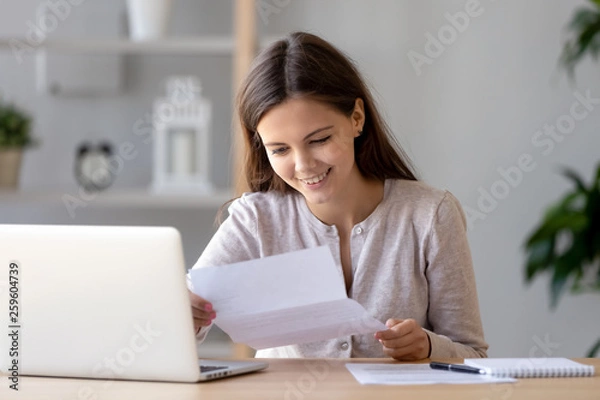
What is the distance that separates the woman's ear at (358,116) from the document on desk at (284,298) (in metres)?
0.47

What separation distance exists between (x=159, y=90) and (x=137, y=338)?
223 centimetres

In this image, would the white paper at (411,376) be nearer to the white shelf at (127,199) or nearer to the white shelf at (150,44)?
the white shelf at (127,199)

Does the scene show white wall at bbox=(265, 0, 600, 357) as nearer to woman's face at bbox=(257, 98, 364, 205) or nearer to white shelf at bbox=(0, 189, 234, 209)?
white shelf at bbox=(0, 189, 234, 209)

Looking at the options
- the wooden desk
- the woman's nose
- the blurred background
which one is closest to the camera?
the wooden desk

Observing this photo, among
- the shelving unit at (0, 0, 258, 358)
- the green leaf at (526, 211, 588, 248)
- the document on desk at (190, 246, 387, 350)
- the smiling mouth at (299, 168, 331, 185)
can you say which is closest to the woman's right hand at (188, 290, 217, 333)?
the document on desk at (190, 246, 387, 350)

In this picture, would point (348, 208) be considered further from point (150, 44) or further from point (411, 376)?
point (150, 44)

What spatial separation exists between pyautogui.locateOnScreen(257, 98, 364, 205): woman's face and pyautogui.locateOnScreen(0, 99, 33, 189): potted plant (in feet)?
5.94

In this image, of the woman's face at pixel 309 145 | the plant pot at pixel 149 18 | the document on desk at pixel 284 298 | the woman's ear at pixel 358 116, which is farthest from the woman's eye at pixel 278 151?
the plant pot at pixel 149 18

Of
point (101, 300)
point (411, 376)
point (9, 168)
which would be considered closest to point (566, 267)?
point (411, 376)

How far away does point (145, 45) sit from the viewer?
3.08 m

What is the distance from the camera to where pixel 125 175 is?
11.1 ft

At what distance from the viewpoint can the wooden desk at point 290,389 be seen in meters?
1.17

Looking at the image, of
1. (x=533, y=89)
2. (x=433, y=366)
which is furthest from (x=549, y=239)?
(x=433, y=366)

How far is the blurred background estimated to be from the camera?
329cm
